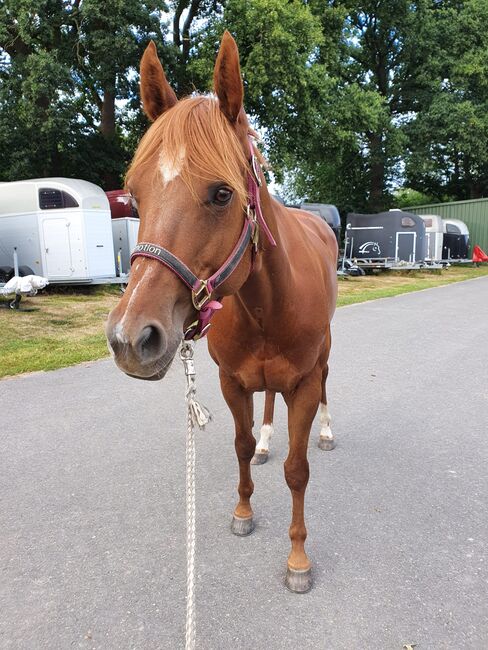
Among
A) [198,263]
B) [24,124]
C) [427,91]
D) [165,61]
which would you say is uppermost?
[427,91]

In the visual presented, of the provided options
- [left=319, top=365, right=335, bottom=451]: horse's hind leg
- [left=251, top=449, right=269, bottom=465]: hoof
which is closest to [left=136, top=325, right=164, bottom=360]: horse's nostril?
[left=251, top=449, right=269, bottom=465]: hoof

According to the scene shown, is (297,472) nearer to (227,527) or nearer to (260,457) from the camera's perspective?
(227,527)

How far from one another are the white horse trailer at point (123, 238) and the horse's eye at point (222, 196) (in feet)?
42.4

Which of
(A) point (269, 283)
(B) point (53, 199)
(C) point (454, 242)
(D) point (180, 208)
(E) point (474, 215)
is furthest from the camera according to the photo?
(E) point (474, 215)

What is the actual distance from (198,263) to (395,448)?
8.91 feet

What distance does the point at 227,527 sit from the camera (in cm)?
259

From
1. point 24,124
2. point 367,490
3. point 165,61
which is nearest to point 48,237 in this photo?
point 24,124

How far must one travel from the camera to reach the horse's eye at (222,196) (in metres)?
1.46

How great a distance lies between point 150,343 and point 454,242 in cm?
2582

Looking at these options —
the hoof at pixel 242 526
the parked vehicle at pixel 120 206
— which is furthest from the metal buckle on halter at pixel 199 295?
the parked vehicle at pixel 120 206

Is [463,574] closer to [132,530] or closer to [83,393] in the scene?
[132,530]

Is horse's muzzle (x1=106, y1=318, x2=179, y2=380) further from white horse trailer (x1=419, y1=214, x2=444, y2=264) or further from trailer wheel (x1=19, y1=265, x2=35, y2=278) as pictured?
white horse trailer (x1=419, y1=214, x2=444, y2=264)

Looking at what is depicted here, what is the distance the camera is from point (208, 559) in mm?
2336

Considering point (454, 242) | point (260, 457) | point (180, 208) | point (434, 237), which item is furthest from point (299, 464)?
point (454, 242)
